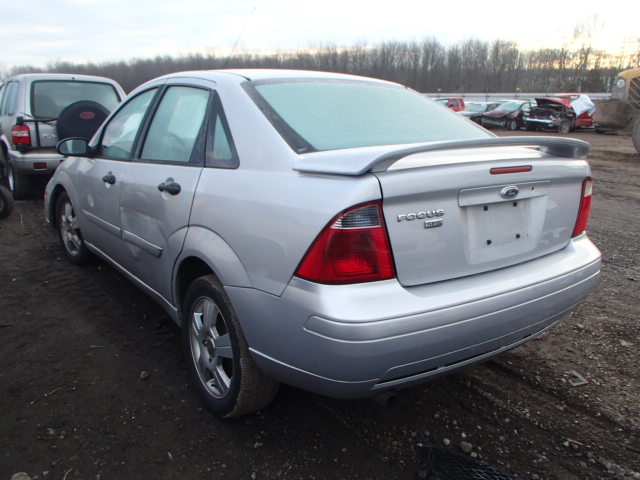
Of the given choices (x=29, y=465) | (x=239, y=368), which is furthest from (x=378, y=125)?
(x=29, y=465)

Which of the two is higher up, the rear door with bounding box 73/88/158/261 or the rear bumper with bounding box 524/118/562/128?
the rear door with bounding box 73/88/158/261

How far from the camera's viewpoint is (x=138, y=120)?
3340mm

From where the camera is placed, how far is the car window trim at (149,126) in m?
2.55

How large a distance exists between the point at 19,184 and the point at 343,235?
738 centimetres

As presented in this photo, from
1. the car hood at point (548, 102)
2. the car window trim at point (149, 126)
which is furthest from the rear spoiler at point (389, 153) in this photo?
the car hood at point (548, 102)

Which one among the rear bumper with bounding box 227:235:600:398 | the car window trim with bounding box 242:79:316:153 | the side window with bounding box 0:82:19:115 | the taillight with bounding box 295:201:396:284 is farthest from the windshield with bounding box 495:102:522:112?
the taillight with bounding box 295:201:396:284

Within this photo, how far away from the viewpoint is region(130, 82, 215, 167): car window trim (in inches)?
100

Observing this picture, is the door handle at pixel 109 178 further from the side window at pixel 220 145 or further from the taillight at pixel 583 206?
the taillight at pixel 583 206

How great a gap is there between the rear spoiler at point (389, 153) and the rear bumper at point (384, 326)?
1.41ft

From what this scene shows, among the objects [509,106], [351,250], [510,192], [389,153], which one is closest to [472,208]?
[510,192]

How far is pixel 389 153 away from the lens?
179cm

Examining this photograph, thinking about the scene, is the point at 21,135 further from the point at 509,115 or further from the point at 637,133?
the point at 509,115

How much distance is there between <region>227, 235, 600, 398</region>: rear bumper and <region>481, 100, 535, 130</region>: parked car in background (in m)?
23.3

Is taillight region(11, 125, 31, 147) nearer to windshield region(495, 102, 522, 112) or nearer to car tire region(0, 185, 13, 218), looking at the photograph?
car tire region(0, 185, 13, 218)
